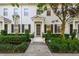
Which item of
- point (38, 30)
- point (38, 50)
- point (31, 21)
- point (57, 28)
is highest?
point (31, 21)

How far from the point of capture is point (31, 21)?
1579 centimetres

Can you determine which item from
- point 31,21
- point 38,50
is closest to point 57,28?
point 31,21

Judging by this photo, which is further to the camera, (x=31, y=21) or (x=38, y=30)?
(x=31, y=21)

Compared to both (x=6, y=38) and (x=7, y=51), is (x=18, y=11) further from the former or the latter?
(x=7, y=51)

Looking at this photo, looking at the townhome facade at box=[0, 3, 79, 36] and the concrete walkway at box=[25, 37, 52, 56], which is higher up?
the townhome facade at box=[0, 3, 79, 36]

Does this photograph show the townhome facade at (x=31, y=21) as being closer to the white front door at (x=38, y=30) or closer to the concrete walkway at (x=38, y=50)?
the white front door at (x=38, y=30)

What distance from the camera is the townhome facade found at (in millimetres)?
14883

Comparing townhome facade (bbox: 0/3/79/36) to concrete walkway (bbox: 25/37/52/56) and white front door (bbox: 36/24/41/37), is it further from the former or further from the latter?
concrete walkway (bbox: 25/37/52/56)

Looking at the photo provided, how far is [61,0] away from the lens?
5.48 ft

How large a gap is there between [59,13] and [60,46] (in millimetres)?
3751

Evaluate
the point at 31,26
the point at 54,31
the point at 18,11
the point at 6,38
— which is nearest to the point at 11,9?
the point at 18,11

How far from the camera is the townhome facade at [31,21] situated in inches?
586

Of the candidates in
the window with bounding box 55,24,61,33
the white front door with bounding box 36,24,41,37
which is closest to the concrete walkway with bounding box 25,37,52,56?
the white front door with bounding box 36,24,41,37

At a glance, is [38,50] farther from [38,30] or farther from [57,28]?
[57,28]
